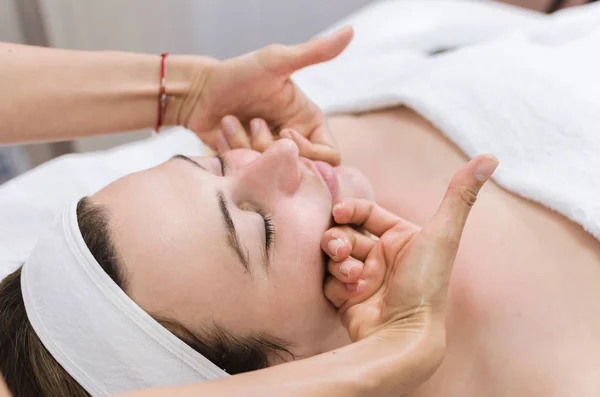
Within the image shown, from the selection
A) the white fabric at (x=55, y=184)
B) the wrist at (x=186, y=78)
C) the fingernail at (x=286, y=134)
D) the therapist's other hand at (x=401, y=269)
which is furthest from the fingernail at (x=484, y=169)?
the white fabric at (x=55, y=184)

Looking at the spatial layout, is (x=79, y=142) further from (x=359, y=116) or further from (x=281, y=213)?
(x=281, y=213)

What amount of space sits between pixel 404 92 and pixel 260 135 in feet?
1.02

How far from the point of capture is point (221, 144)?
1.16 meters

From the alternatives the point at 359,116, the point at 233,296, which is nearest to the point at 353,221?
the point at 233,296

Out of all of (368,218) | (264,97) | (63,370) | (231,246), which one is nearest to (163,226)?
(231,246)

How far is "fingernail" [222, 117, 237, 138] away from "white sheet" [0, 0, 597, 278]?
0.29 meters

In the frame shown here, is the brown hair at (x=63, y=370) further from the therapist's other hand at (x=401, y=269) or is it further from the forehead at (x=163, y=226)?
the therapist's other hand at (x=401, y=269)

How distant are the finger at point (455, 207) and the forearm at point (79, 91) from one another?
0.66 meters

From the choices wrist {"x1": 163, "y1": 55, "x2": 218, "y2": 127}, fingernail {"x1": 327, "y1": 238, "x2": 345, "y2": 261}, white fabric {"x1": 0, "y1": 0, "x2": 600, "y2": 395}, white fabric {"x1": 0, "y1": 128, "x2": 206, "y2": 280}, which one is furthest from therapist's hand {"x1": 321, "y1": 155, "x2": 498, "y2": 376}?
white fabric {"x1": 0, "y1": 128, "x2": 206, "y2": 280}

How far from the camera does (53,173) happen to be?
1.34m

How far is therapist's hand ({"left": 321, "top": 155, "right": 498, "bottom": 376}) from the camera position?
0.70m

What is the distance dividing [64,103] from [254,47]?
1347 millimetres

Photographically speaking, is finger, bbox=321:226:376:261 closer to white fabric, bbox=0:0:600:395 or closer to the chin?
the chin

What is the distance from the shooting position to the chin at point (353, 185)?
0.97m
